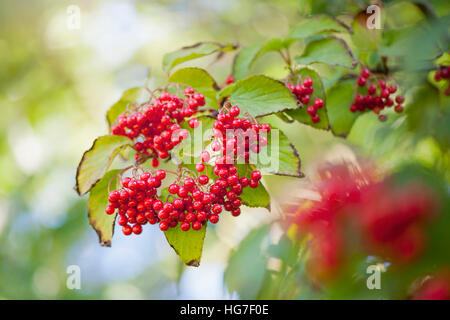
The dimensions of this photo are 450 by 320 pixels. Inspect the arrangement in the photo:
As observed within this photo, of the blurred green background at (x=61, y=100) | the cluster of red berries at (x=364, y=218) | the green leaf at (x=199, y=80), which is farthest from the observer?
the blurred green background at (x=61, y=100)

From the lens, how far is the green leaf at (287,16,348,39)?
115 cm

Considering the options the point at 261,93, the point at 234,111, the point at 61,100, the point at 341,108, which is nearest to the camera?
the point at 234,111

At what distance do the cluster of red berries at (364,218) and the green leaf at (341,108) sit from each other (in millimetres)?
240

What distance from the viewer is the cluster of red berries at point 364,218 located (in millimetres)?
695

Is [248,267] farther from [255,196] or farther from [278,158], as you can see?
[278,158]

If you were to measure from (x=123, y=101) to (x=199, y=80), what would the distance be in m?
0.26

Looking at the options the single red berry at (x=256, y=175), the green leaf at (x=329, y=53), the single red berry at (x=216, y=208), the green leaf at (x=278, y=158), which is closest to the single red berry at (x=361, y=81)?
the green leaf at (x=329, y=53)

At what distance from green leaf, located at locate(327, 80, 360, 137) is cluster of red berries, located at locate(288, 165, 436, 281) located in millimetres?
240

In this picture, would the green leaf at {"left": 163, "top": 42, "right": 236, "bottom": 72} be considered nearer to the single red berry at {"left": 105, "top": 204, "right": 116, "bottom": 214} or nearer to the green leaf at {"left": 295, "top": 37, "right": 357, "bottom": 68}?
the green leaf at {"left": 295, "top": 37, "right": 357, "bottom": 68}

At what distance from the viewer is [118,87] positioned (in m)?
2.69

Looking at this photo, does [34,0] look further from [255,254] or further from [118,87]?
[255,254]

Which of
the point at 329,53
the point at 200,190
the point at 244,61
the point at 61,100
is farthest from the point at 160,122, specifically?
the point at 61,100

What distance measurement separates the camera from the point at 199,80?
1.14 meters

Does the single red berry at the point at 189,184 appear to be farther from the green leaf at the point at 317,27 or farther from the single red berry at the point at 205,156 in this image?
the green leaf at the point at 317,27
